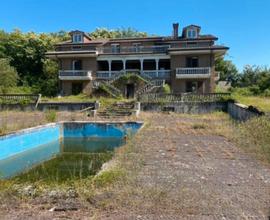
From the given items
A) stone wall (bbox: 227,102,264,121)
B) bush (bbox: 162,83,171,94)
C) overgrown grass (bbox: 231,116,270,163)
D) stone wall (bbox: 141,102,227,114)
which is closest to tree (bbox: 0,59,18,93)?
bush (bbox: 162,83,171,94)

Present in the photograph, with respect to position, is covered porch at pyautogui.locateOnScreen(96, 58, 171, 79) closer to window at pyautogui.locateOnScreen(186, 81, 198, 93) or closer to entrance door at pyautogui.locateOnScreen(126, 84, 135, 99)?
entrance door at pyautogui.locateOnScreen(126, 84, 135, 99)

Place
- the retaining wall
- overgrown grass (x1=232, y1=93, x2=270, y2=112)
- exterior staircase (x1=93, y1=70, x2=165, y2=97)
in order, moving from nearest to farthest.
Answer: overgrown grass (x1=232, y1=93, x2=270, y2=112) → the retaining wall → exterior staircase (x1=93, y1=70, x2=165, y2=97)

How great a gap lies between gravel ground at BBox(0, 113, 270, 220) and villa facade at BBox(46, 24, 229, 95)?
26.7 meters

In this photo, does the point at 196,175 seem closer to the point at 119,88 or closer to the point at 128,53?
the point at 119,88

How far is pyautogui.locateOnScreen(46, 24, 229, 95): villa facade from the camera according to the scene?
36.6 m

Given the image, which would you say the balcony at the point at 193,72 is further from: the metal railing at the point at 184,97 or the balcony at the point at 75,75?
the balcony at the point at 75,75

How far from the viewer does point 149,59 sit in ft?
128

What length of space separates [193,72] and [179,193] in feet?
101

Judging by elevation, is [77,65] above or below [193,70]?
above

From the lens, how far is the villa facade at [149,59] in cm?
3659

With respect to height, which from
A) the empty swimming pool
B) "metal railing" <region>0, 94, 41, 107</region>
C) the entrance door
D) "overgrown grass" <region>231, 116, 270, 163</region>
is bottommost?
the empty swimming pool

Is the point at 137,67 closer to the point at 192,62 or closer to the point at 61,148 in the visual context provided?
the point at 192,62

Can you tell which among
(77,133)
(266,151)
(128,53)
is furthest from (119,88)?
(266,151)

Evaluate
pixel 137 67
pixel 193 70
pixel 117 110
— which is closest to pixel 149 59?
pixel 137 67
